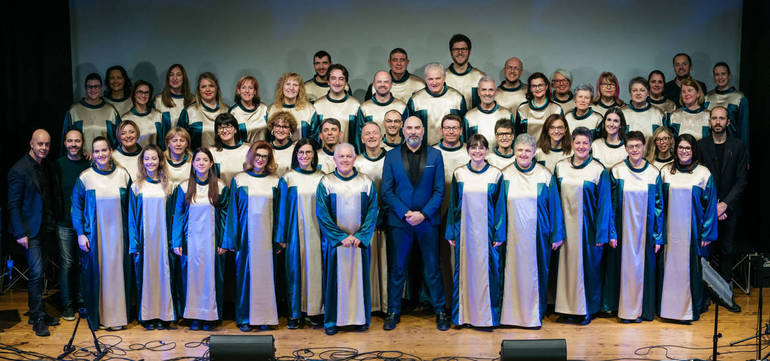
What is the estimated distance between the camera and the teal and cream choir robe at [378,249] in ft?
19.8

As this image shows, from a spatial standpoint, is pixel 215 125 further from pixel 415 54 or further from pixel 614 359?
pixel 614 359

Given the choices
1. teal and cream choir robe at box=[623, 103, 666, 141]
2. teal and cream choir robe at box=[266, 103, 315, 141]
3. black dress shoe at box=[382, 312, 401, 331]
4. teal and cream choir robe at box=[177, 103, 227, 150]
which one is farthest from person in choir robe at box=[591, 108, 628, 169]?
teal and cream choir robe at box=[177, 103, 227, 150]

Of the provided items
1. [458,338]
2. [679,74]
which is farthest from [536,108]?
[458,338]

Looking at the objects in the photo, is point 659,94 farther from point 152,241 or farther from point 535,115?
point 152,241

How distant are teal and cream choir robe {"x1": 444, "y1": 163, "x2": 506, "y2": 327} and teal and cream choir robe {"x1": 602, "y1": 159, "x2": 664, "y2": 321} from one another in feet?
2.94

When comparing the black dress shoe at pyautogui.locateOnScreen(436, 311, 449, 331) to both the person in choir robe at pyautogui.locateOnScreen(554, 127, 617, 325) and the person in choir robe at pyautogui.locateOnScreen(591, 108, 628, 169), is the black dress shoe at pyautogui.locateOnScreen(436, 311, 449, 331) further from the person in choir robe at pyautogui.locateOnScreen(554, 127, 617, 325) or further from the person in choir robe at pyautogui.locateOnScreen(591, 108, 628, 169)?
the person in choir robe at pyautogui.locateOnScreen(591, 108, 628, 169)

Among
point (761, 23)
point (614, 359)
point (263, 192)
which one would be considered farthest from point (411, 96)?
point (761, 23)

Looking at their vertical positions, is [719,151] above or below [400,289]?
above

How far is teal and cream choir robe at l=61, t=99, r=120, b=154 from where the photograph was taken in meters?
6.67

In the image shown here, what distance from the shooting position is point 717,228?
616 centimetres

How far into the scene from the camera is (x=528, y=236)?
19.3 ft

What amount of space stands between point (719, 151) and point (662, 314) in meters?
1.45

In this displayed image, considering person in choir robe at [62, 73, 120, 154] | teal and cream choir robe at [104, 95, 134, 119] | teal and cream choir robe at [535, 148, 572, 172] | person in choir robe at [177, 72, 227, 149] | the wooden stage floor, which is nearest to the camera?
the wooden stage floor

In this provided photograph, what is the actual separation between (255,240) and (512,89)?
101 inches
